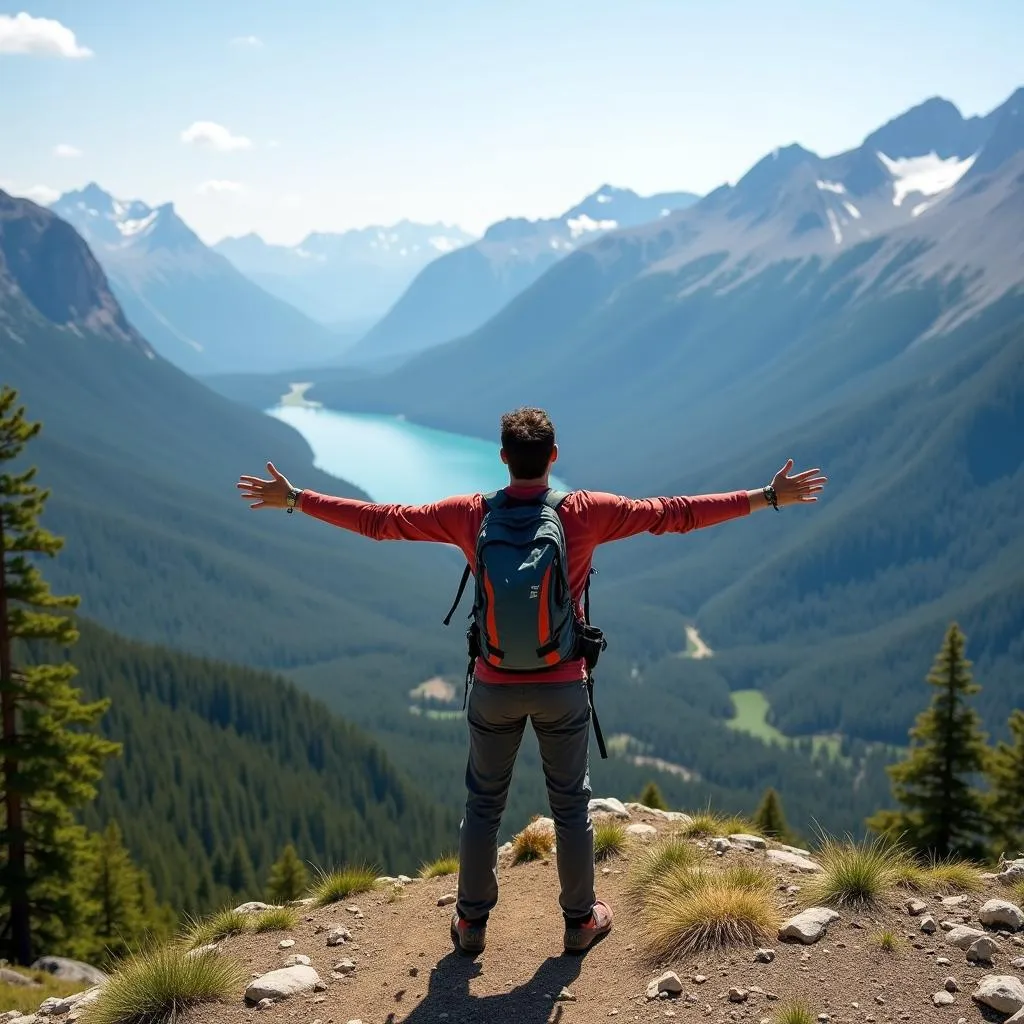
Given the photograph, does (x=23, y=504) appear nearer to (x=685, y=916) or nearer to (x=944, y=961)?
(x=685, y=916)

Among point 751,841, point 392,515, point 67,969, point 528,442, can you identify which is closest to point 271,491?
point 392,515

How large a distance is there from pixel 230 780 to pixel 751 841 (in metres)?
85.3

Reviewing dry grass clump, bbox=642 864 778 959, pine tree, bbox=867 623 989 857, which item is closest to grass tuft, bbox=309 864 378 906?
dry grass clump, bbox=642 864 778 959

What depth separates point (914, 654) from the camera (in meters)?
186

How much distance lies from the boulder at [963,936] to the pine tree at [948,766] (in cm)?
2028

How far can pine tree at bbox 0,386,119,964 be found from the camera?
2050 centimetres

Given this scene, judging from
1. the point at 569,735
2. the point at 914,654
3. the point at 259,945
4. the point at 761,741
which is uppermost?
the point at 569,735

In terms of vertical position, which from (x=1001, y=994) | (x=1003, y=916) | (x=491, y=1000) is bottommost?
(x=491, y=1000)

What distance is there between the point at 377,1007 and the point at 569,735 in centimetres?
290

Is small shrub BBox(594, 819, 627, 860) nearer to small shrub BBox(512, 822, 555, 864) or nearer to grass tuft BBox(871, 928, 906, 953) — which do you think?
small shrub BBox(512, 822, 555, 864)

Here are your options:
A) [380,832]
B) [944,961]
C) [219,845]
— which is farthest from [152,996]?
[380,832]

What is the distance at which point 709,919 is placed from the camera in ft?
29.2

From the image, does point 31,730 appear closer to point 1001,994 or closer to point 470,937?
point 470,937

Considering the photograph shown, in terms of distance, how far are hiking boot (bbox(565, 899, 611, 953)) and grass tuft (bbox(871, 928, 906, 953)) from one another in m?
2.37
